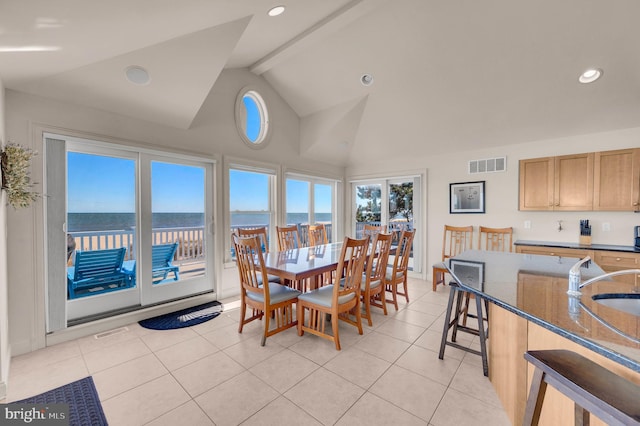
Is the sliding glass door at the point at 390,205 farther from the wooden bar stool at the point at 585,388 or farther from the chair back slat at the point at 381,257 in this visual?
the wooden bar stool at the point at 585,388

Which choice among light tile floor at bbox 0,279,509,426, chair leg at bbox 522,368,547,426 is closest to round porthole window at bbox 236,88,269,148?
light tile floor at bbox 0,279,509,426

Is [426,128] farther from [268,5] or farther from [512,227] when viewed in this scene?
[268,5]

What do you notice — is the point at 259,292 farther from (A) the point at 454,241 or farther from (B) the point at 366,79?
(A) the point at 454,241

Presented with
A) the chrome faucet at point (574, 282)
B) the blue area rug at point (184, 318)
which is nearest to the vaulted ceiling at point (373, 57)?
the blue area rug at point (184, 318)

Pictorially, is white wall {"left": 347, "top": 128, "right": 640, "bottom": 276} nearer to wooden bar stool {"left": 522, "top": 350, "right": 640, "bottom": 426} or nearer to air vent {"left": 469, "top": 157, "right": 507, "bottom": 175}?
air vent {"left": 469, "top": 157, "right": 507, "bottom": 175}

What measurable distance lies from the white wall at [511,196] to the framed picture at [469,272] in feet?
8.60

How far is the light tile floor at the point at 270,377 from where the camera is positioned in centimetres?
171

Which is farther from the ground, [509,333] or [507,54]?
[507,54]

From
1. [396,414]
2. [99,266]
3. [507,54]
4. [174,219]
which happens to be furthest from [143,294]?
[507,54]

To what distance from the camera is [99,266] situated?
9.78 ft

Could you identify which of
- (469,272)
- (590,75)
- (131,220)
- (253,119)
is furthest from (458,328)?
(253,119)

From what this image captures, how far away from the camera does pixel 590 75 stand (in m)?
2.96

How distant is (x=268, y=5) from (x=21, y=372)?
3750mm

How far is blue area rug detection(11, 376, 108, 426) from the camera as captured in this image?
1.67 metres
